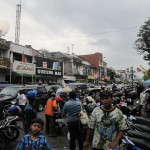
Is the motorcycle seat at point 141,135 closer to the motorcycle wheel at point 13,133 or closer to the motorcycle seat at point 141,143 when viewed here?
the motorcycle seat at point 141,143

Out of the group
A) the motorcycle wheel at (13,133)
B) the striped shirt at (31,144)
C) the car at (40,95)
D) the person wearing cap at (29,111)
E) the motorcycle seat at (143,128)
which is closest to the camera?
the striped shirt at (31,144)

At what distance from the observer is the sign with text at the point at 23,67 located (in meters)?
25.2

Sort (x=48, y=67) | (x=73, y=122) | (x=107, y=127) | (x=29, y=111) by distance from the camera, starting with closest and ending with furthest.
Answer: (x=107, y=127)
(x=29, y=111)
(x=73, y=122)
(x=48, y=67)

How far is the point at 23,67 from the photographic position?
86.2 feet

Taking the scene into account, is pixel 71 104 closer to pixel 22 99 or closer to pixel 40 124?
pixel 40 124

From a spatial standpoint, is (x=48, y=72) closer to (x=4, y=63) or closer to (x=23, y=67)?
(x=23, y=67)

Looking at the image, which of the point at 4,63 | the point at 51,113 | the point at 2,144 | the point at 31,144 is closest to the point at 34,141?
the point at 31,144

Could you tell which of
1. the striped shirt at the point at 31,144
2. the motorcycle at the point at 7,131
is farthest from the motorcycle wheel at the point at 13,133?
the striped shirt at the point at 31,144

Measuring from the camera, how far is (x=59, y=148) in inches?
255

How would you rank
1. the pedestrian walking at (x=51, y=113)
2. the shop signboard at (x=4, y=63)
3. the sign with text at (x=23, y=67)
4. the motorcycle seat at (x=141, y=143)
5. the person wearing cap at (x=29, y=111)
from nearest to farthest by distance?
the motorcycle seat at (x=141, y=143) < the person wearing cap at (x=29, y=111) < the pedestrian walking at (x=51, y=113) < the shop signboard at (x=4, y=63) < the sign with text at (x=23, y=67)

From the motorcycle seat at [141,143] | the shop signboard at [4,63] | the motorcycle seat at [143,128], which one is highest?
the shop signboard at [4,63]

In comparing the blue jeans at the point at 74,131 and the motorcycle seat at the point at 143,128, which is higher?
the motorcycle seat at the point at 143,128

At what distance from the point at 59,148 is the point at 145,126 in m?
3.19

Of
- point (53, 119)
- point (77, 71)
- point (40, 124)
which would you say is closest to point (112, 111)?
point (40, 124)
